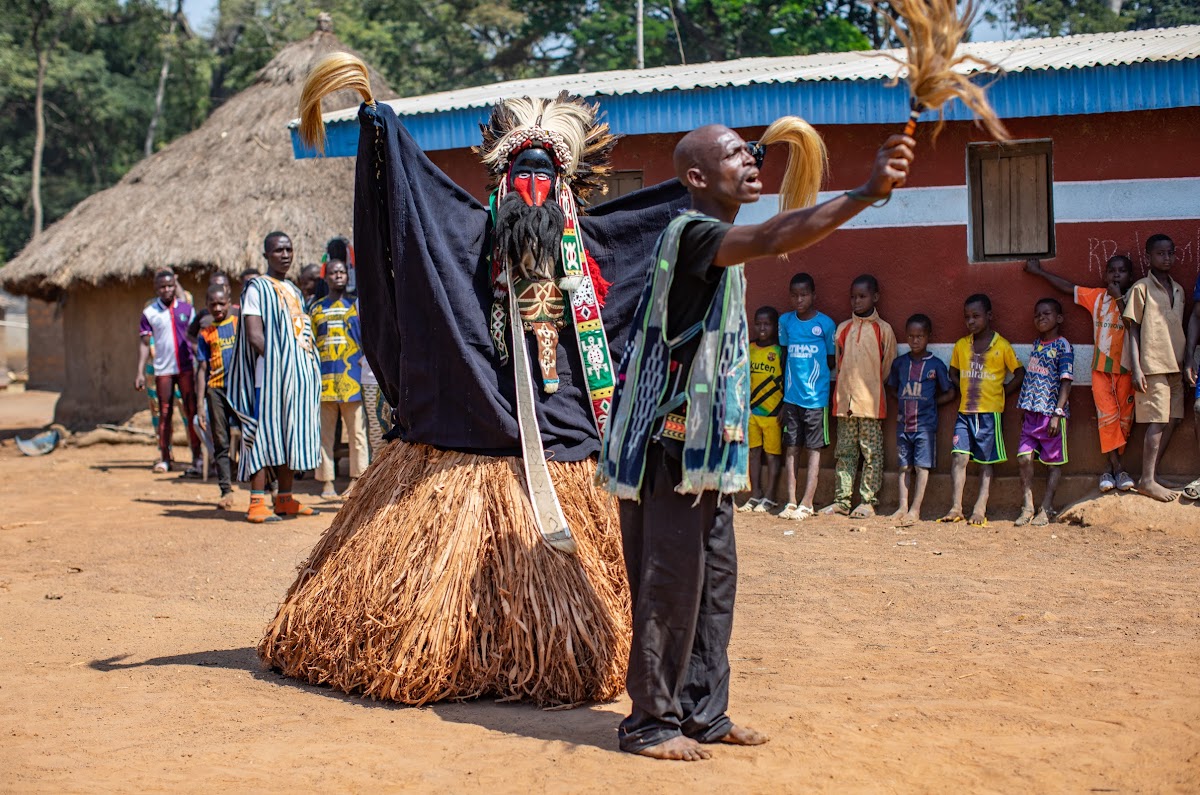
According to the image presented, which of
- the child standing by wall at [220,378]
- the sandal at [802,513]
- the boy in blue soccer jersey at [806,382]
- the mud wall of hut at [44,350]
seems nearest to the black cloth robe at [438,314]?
the sandal at [802,513]

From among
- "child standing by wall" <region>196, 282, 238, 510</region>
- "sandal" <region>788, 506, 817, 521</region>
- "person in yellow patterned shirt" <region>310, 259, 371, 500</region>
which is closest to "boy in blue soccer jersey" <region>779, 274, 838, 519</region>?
"sandal" <region>788, 506, 817, 521</region>

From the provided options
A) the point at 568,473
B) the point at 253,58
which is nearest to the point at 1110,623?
the point at 568,473

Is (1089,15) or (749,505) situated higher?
(1089,15)

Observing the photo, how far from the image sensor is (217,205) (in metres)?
15.3

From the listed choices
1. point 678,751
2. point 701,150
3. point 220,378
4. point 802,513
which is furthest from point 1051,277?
point 220,378

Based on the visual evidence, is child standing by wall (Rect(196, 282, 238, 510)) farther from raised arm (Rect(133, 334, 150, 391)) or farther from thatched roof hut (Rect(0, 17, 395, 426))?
thatched roof hut (Rect(0, 17, 395, 426))

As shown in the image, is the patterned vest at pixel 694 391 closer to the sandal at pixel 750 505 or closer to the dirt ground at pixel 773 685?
the dirt ground at pixel 773 685

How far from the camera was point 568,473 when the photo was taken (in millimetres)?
4734

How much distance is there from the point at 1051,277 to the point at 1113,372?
31.0 inches

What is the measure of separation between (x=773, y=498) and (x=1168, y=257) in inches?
125

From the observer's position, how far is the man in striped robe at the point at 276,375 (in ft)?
27.0

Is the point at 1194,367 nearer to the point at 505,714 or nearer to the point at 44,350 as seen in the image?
the point at 505,714

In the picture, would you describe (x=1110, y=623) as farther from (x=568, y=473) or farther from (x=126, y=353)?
(x=126, y=353)

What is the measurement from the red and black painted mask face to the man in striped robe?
12.1 feet
